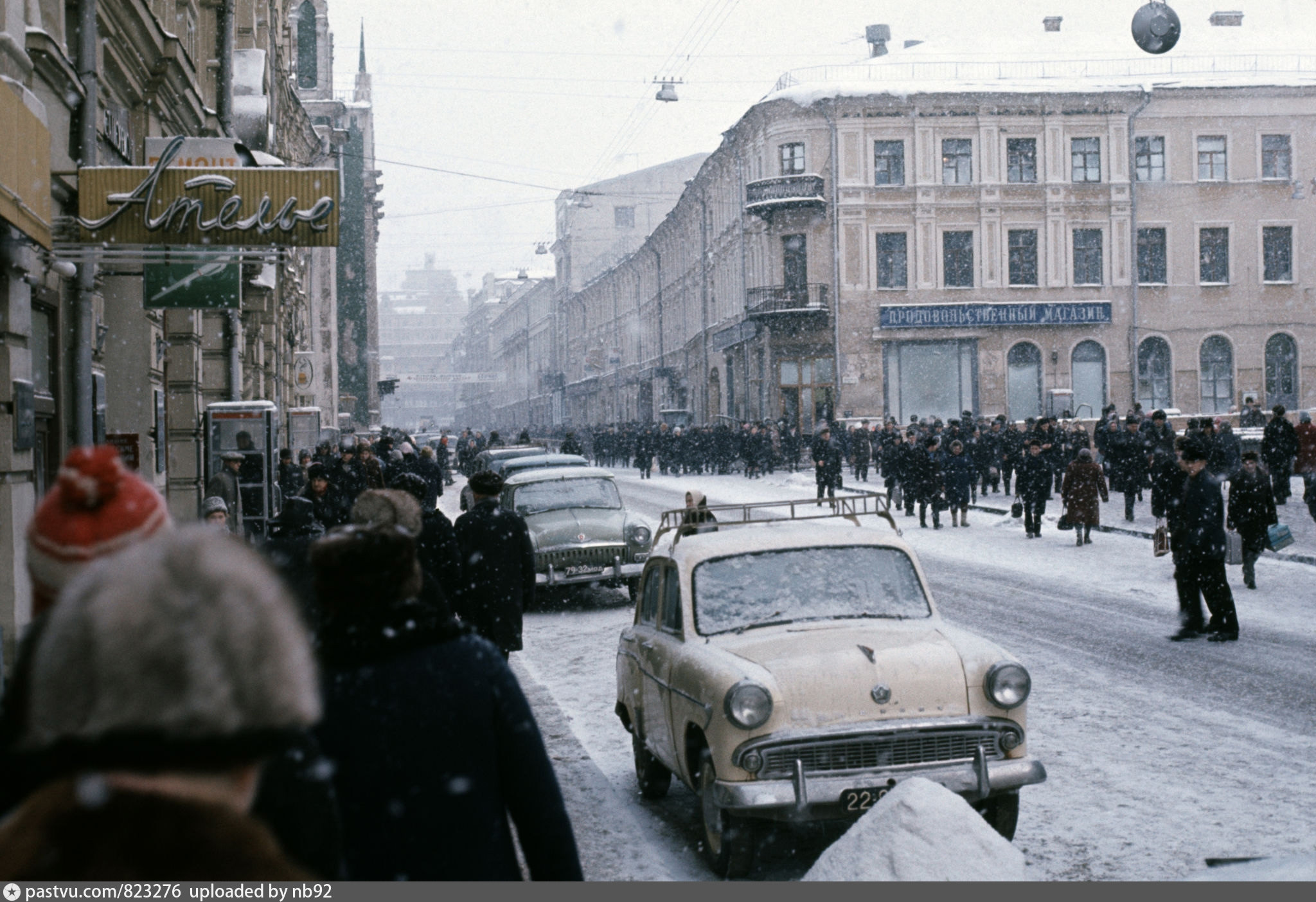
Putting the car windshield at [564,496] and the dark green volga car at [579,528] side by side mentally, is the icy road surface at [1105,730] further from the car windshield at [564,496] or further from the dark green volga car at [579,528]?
the car windshield at [564,496]

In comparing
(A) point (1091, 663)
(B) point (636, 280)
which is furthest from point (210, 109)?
(B) point (636, 280)

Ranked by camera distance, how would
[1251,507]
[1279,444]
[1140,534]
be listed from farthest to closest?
[1140,534]
[1279,444]
[1251,507]

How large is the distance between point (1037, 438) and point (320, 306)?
41.4m

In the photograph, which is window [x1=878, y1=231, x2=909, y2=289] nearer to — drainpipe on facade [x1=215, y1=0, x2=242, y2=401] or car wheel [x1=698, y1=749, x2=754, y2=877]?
drainpipe on facade [x1=215, y1=0, x2=242, y2=401]

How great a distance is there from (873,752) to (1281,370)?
154 ft

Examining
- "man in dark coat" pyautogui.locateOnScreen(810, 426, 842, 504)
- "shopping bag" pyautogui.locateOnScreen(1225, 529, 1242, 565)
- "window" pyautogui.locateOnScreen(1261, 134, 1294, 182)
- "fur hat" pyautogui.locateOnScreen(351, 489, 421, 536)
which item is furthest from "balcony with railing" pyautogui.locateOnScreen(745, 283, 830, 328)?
"fur hat" pyautogui.locateOnScreen(351, 489, 421, 536)

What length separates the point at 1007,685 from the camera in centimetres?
614

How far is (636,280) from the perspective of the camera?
79250mm

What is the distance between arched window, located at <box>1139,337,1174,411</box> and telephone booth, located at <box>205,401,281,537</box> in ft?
118

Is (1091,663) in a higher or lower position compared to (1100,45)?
lower

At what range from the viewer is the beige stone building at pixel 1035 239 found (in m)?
47.5

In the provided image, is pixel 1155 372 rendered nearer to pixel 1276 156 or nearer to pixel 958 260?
pixel 958 260

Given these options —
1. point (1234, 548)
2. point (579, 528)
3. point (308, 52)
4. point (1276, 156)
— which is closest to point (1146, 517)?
point (1234, 548)
